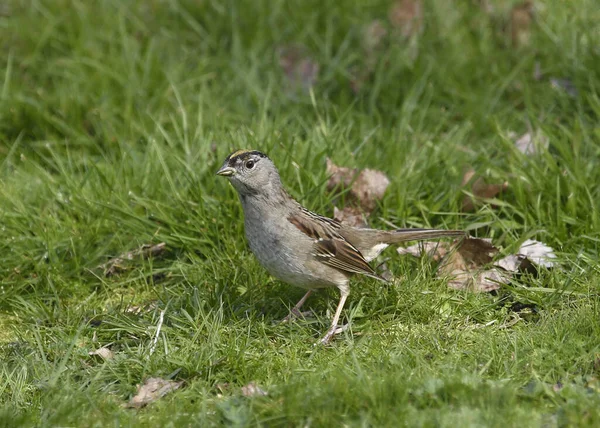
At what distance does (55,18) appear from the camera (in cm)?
802

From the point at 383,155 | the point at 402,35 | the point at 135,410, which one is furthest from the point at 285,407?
the point at 402,35

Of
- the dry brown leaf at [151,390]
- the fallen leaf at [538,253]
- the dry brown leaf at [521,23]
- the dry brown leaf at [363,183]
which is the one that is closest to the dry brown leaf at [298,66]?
the dry brown leaf at [363,183]

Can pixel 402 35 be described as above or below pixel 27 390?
above

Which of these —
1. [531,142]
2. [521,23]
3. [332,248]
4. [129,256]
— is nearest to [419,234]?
[332,248]

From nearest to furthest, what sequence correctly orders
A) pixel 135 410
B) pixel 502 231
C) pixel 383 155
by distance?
1. pixel 135 410
2. pixel 502 231
3. pixel 383 155

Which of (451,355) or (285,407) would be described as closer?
(285,407)

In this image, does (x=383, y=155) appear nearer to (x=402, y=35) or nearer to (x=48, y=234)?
(x=402, y=35)

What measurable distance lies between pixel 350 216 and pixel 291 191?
43 centimetres

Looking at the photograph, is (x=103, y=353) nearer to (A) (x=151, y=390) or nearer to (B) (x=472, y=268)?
(A) (x=151, y=390)

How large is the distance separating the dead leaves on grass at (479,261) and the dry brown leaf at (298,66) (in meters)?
2.31

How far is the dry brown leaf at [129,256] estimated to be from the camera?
19.4ft

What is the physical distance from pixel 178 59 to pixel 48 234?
98.7 inches

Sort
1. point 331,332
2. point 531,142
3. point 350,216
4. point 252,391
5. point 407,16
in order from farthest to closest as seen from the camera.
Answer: point 407,16 < point 531,142 < point 350,216 < point 331,332 < point 252,391

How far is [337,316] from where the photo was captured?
16.5ft
